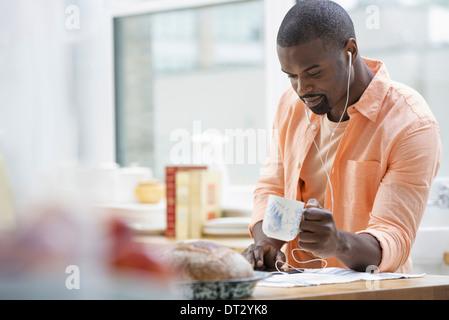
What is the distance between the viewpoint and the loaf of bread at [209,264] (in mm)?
823

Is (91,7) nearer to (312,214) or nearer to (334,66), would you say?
(312,214)

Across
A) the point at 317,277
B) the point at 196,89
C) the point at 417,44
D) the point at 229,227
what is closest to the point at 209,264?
the point at 317,277

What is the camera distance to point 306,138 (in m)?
1.62

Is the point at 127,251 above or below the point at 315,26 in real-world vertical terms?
below

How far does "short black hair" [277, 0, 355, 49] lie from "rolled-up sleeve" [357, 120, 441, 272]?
0.94 ft

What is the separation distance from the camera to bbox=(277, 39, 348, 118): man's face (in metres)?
1.37

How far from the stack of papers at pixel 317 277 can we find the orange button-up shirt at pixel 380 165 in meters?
0.11

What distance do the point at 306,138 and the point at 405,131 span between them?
30cm

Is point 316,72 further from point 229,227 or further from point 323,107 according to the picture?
point 229,227

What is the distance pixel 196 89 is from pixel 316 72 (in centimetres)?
211

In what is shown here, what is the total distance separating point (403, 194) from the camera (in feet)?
4.38

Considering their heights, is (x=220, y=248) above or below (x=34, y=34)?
below

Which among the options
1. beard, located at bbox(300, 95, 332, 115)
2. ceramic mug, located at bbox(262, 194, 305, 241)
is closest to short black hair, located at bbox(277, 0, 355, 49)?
beard, located at bbox(300, 95, 332, 115)

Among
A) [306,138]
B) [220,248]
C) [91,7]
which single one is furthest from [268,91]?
[91,7]
